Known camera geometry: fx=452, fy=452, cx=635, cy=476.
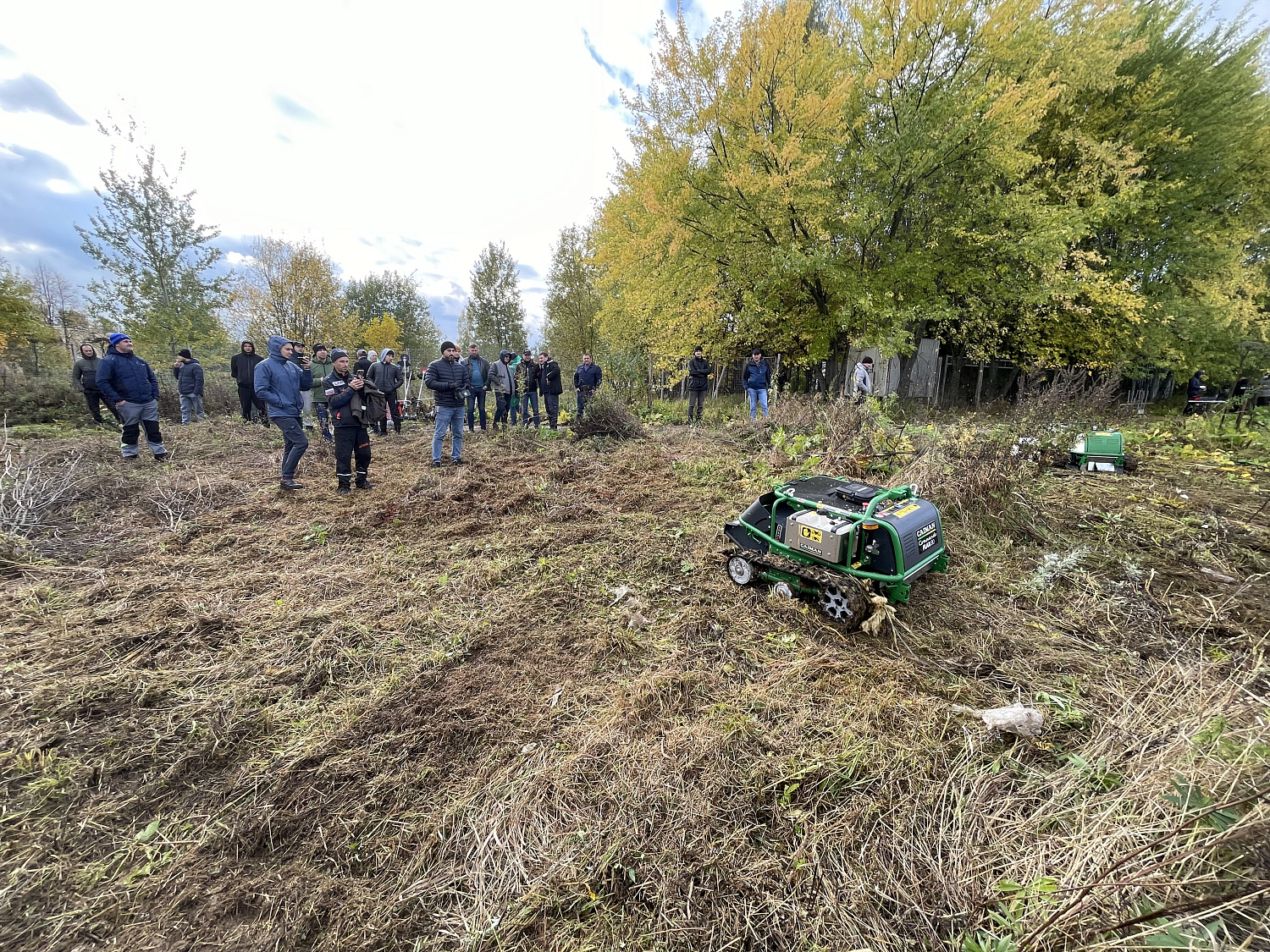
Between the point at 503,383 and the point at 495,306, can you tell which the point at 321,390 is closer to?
the point at 503,383

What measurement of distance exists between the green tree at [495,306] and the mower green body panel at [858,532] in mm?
27017

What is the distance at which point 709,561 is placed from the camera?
4.56 m

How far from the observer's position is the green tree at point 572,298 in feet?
74.7

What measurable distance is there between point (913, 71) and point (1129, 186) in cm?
634

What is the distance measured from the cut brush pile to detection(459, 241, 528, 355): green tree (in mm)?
26264

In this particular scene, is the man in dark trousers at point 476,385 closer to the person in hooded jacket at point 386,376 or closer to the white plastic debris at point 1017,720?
the person in hooded jacket at point 386,376

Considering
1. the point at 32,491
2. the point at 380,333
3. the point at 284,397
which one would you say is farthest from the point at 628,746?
the point at 380,333

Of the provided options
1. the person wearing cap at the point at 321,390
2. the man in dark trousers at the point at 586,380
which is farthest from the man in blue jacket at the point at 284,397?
the man in dark trousers at the point at 586,380

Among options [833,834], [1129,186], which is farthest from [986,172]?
[833,834]

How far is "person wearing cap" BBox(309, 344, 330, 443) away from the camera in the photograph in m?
9.42

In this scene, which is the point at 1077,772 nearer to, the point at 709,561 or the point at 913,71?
the point at 709,561

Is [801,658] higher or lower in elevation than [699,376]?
lower

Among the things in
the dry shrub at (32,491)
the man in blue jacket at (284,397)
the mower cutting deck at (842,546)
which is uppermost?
the man in blue jacket at (284,397)

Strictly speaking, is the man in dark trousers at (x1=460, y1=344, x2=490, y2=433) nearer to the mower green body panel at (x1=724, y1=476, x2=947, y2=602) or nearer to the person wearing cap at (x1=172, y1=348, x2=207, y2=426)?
the person wearing cap at (x1=172, y1=348, x2=207, y2=426)
